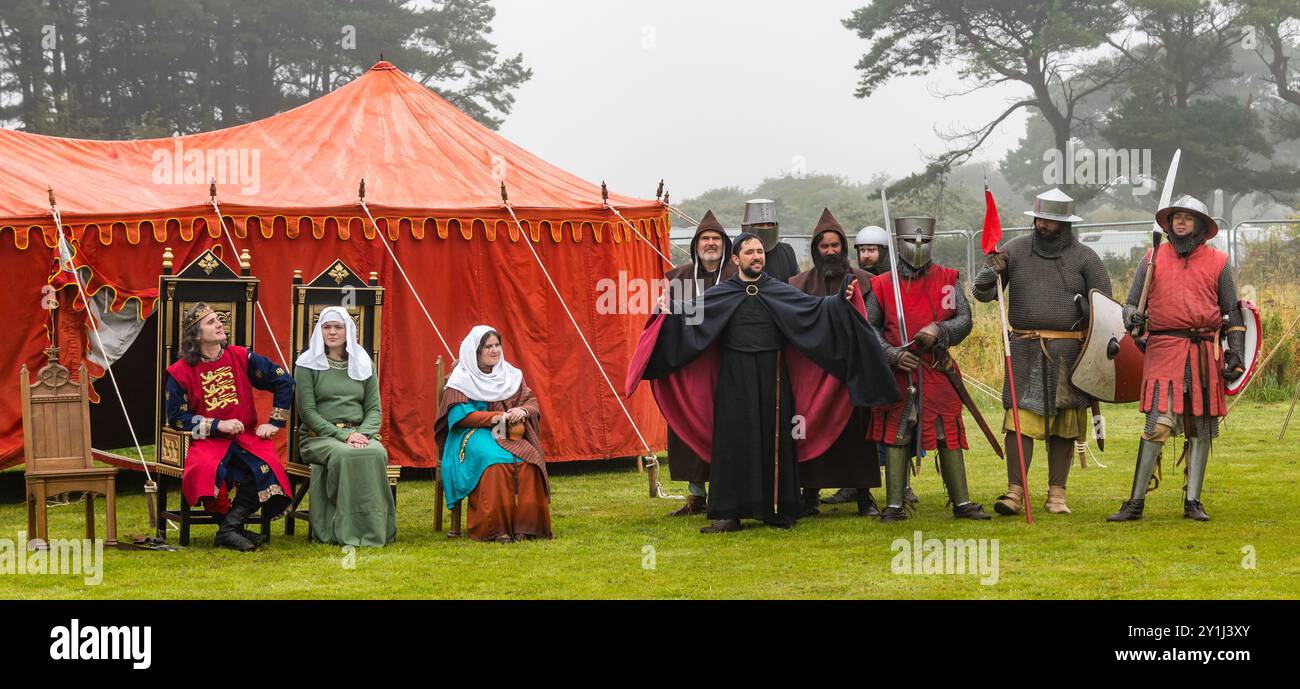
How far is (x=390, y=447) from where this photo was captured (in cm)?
952

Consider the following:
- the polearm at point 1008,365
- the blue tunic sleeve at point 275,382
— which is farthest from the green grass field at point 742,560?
the blue tunic sleeve at point 275,382

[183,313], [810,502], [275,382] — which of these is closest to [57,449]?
[183,313]

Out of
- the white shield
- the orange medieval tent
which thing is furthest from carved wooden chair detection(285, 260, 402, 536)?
the white shield

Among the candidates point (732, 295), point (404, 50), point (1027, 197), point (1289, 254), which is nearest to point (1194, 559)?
point (732, 295)

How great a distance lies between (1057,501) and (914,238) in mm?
1539

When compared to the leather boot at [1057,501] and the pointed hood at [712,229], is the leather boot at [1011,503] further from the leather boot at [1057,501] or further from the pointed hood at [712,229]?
the pointed hood at [712,229]

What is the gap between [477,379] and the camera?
23.2 feet

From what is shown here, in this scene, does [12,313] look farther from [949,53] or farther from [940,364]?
[949,53]

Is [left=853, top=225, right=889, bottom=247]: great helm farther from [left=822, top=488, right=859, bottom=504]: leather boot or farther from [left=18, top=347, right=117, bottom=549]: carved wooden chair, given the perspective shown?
[left=18, top=347, right=117, bottom=549]: carved wooden chair

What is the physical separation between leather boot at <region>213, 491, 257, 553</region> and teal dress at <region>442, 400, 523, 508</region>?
0.92 meters

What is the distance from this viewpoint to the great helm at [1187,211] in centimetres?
689

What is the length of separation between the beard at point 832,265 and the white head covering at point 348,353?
2.34 metres

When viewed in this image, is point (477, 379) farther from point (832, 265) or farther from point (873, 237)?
point (873, 237)

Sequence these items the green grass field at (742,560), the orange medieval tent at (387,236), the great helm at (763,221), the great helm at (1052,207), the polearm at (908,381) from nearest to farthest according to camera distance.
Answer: the green grass field at (742,560) < the polearm at (908,381) < the great helm at (1052,207) < the great helm at (763,221) < the orange medieval tent at (387,236)
